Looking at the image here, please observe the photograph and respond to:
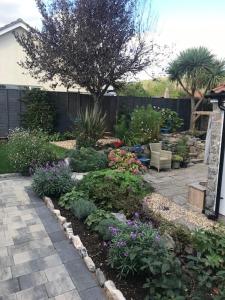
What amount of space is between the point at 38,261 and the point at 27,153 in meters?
4.00

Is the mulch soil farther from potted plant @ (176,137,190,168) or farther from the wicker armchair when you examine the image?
potted plant @ (176,137,190,168)

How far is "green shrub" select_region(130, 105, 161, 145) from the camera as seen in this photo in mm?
9305

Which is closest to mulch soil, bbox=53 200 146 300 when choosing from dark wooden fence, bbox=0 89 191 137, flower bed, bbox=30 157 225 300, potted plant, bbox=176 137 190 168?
flower bed, bbox=30 157 225 300

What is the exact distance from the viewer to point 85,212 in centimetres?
434

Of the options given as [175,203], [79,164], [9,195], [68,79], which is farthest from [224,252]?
[68,79]

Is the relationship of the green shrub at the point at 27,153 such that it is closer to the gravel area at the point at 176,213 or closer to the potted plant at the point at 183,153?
the gravel area at the point at 176,213

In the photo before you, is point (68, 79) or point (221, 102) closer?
point (221, 102)

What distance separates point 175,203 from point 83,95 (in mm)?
7717

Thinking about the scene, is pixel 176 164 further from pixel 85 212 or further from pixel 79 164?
pixel 85 212

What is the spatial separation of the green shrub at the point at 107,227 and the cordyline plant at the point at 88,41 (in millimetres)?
7219

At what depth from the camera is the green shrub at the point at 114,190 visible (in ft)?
15.6

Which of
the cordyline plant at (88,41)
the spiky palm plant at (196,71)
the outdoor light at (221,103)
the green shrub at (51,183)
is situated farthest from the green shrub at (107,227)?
the spiky palm plant at (196,71)

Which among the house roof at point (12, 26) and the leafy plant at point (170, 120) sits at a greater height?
the house roof at point (12, 26)

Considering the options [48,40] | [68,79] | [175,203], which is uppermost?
[48,40]
